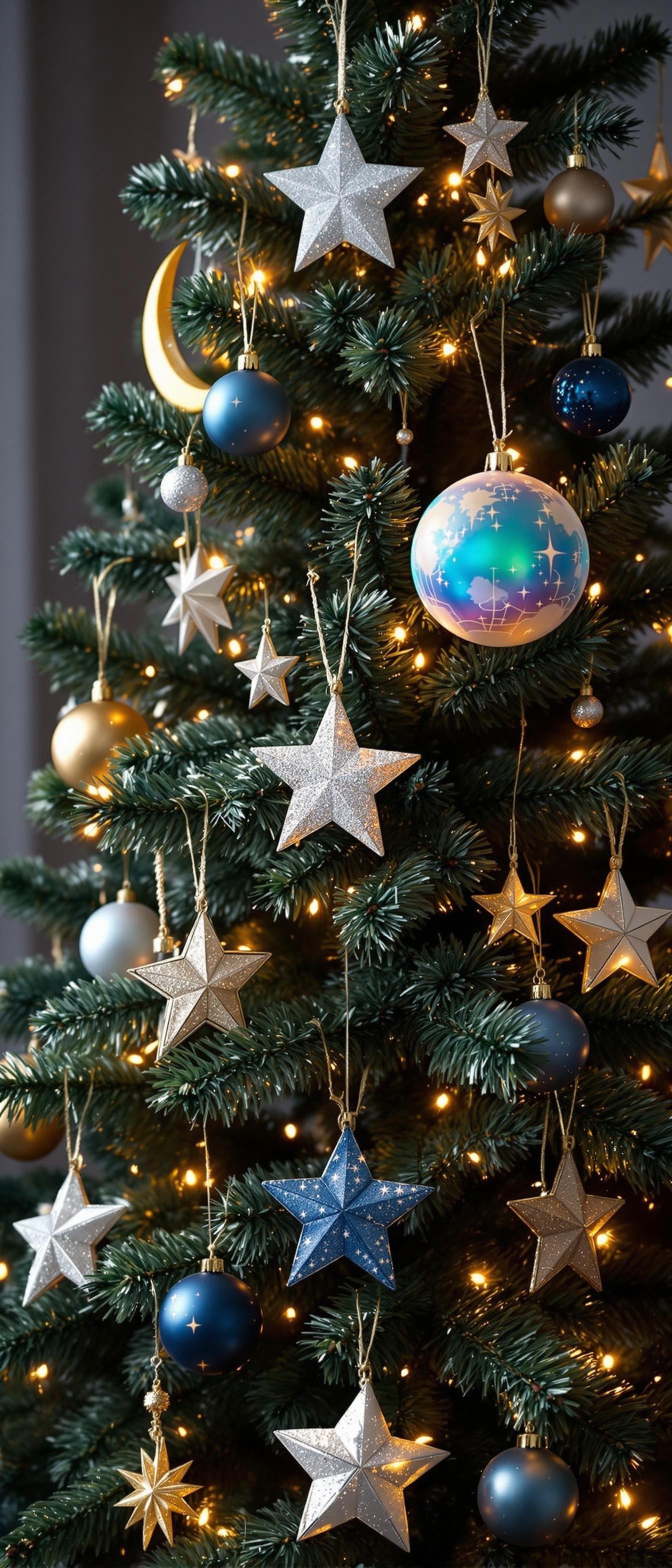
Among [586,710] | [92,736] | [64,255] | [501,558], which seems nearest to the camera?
[501,558]

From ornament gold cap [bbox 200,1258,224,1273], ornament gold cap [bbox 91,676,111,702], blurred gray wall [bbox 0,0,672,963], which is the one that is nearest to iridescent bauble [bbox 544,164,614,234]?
ornament gold cap [bbox 91,676,111,702]

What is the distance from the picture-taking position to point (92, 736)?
80cm

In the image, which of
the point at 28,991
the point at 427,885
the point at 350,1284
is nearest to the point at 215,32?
the point at 28,991

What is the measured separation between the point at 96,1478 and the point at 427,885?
0.39 m

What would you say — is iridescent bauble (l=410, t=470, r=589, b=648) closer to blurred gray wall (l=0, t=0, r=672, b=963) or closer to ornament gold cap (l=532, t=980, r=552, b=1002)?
ornament gold cap (l=532, t=980, r=552, b=1002)

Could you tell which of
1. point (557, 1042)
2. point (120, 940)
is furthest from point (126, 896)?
point (557, 1042)

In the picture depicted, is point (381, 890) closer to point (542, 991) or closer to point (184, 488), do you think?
point (542, 991)

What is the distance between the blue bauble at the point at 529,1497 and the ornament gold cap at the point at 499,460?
48 centimetres

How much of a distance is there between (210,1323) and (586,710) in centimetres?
38

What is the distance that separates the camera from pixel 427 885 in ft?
1.99

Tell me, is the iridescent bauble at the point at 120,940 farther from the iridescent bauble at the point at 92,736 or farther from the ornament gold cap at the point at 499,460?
the ornament gold cap at the point at 499,460

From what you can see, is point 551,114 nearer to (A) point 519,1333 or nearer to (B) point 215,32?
(A) point 519,1333

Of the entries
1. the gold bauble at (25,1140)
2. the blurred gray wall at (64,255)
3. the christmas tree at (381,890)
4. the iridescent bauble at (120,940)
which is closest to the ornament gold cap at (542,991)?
the christmas tree at (381,890)

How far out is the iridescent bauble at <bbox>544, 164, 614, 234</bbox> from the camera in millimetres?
708
